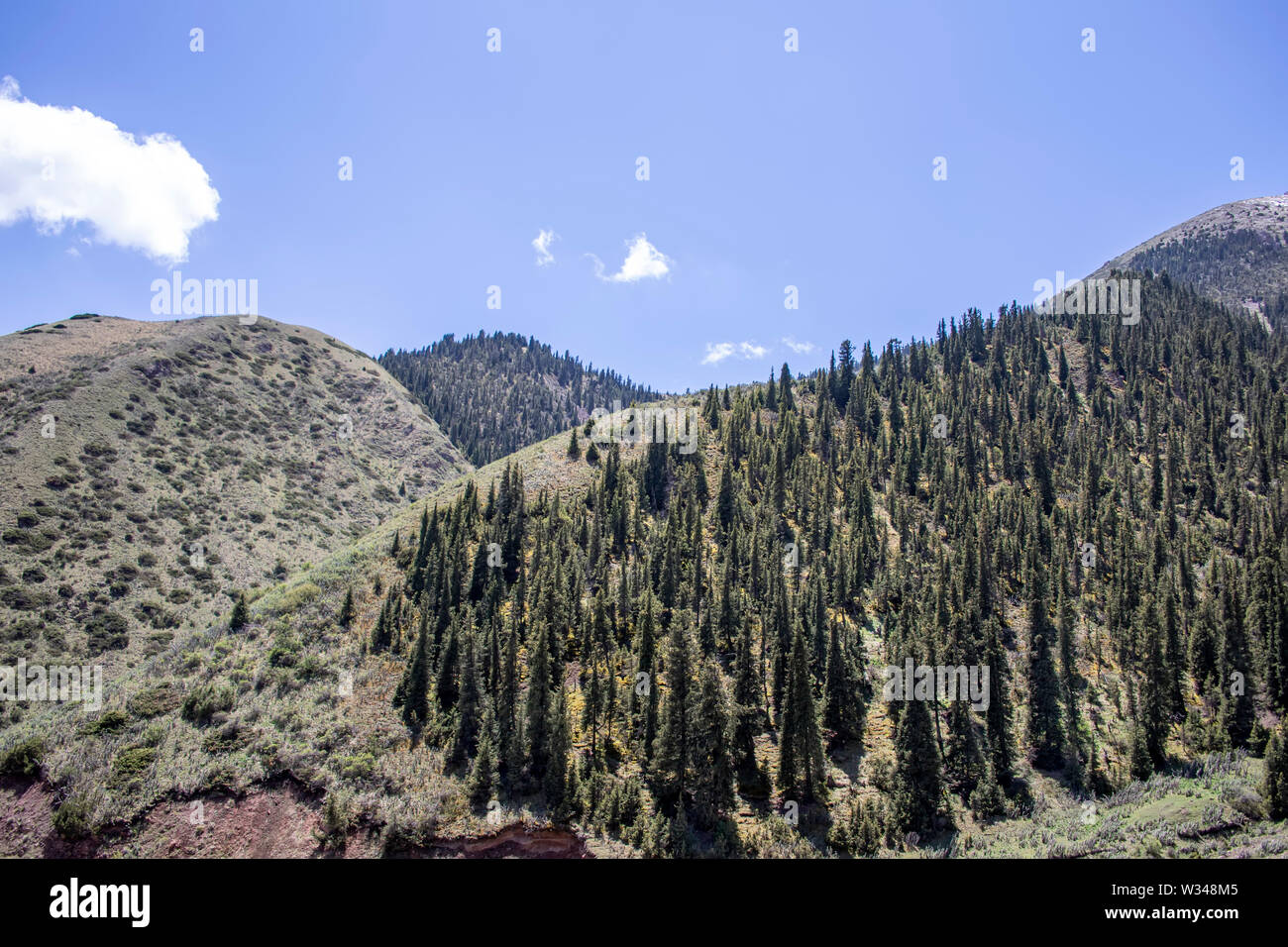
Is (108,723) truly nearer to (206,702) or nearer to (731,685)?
(206,702)

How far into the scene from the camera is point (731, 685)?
2702 inches

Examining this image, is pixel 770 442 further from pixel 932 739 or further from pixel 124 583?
pixel 124 583

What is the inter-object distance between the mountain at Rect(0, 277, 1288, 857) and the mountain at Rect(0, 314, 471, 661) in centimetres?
2450

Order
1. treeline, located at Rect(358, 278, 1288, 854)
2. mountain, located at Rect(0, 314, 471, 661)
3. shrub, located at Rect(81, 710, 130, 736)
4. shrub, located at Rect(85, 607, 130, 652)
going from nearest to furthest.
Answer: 1. shrub, located at Rect(81, 710, 130, 736)
2. treeline, located at Rect(358, 278, 1288, 854)
3. shrub, located at Rect(85, 607, 130, 652)
4. mountain, located at Rect(0, 314, 471, 661)

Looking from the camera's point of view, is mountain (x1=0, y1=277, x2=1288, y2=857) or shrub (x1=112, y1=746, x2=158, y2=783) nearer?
shrub (x1=112, y1=746, x2=158, y2=783)

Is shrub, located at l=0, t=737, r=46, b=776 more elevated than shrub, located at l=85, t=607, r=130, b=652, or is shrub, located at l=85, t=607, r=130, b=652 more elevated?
shrub, located at l=85, t=607, r=130, b=652

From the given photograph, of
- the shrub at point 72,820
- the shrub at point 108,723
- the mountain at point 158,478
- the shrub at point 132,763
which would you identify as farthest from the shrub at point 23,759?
the mountain at point 158,478

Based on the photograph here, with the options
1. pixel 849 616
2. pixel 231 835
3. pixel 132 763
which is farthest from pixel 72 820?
pixel 849 616

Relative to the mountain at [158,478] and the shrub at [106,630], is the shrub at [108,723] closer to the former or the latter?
the mountain at [158,478]

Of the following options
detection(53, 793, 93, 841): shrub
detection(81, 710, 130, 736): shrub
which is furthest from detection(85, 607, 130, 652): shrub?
detection(53, 793, 93, 841): shrub

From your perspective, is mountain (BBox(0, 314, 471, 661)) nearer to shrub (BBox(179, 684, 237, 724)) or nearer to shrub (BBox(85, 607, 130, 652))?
shrub (BBox(85, 607, 130, 652))

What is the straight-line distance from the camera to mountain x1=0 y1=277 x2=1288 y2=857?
52406mm

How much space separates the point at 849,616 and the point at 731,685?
30781 millimetres
